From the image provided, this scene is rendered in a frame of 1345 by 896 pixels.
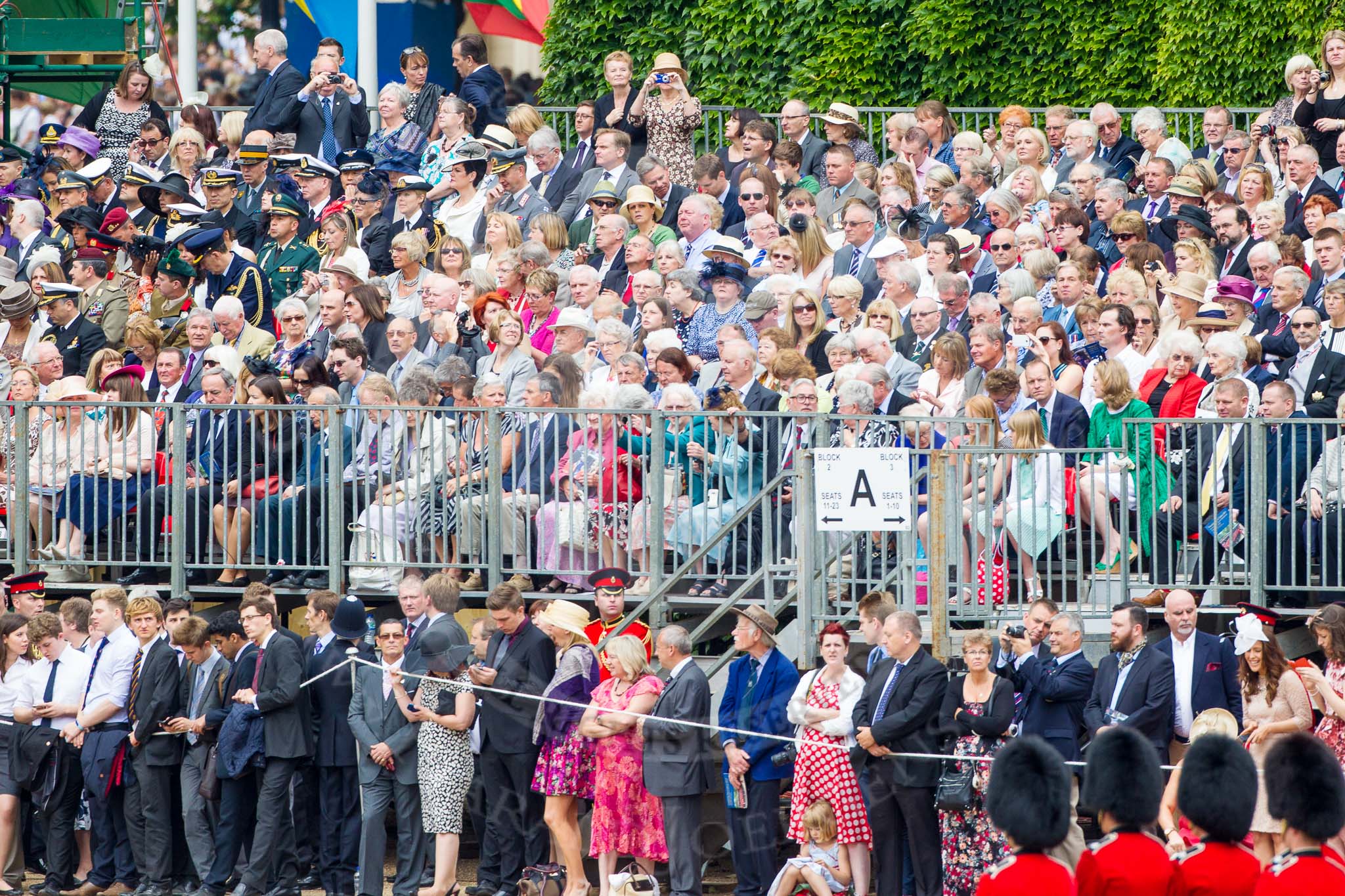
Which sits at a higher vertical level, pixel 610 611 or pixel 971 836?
pixel 610 611

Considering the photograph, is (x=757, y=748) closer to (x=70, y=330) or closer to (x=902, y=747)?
(x=902, y=747)

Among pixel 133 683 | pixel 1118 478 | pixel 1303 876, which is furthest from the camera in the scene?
pixel 133 683

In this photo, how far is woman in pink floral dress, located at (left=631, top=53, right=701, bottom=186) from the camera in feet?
67.4

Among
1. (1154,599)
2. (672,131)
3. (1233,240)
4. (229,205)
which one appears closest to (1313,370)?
(1154,599)

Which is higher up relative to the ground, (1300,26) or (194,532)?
→ (1300,26)

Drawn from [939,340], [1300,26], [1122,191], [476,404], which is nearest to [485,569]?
[476,404]

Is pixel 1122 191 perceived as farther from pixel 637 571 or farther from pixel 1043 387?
pixel 637 571

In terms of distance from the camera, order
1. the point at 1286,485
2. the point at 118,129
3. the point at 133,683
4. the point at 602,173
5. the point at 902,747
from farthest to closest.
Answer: the point at 118,129, the point at 602,173, the point at 133,683, the point at 1286,485, the point at 902,747

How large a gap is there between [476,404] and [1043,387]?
3.70 metres

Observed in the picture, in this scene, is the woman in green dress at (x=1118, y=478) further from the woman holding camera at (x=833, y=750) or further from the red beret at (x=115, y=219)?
the red beret at (x=115, y=219)

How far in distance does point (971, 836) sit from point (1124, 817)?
10.3 ft

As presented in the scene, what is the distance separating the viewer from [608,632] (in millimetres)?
14383

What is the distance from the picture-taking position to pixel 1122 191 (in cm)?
1808

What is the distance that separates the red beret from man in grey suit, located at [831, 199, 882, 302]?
6867 millimetres
